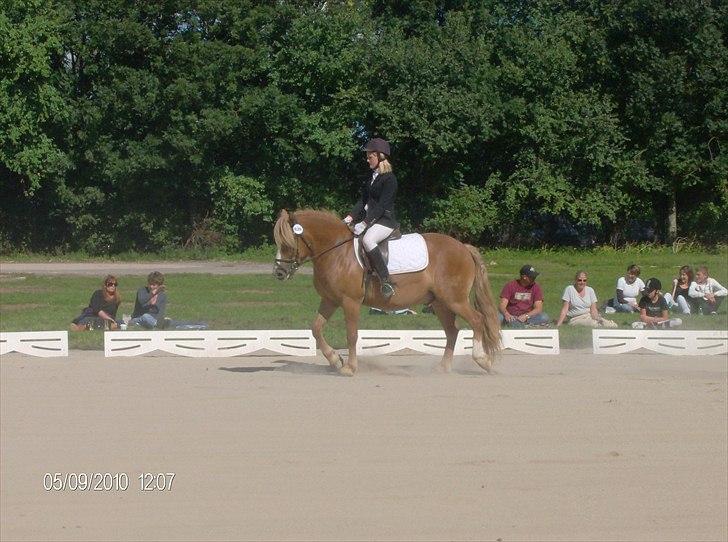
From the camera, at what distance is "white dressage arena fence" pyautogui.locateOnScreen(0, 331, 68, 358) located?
1338cm

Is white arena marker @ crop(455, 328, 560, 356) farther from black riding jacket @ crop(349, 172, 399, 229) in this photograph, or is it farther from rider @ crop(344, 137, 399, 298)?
black riding jacket @ crop(349, 172, 399, 229)

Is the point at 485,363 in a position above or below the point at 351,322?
below

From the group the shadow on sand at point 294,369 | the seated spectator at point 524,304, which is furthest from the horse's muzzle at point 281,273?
the seated spectator at point 524,304

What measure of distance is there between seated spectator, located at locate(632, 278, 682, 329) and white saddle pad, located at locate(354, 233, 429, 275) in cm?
477

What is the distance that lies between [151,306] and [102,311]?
2.55 ft

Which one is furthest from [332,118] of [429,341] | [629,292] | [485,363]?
[485,363]

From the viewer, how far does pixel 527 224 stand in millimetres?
34469

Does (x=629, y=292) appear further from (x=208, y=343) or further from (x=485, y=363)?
(x=208, y=343)

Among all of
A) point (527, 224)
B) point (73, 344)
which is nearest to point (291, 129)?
point (527, 224)

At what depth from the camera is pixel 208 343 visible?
1359 cm

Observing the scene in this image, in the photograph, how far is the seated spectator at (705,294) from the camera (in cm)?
1712

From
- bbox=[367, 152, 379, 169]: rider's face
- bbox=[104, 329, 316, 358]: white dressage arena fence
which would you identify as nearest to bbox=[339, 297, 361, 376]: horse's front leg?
bbox=[367, 152, 379, 169]: rider's face

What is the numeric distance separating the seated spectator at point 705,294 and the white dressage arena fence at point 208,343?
660cm

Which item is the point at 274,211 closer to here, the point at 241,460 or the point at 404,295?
the point at 404,295
